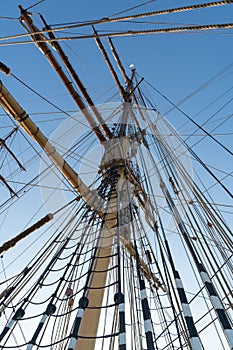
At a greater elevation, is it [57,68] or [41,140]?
[57,68]

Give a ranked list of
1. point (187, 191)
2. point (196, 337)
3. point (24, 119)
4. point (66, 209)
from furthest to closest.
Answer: point (66, 209), point (24, 119), point (187, 191), point (196, 337)

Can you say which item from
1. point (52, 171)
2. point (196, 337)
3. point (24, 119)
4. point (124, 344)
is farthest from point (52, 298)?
point (52, 171)

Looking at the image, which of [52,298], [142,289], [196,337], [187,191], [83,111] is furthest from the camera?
[83,111]

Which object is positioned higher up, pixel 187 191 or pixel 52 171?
pixel 52 171

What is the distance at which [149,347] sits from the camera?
5.67 ft

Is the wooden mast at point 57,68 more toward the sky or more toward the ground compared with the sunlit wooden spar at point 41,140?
more toward the sky

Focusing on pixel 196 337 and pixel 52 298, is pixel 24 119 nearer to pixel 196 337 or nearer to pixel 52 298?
pixel 52 298

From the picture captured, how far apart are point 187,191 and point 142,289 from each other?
1.73 m

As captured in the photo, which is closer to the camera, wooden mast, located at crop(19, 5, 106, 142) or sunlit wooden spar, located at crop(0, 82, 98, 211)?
sunlit wooden spar, located at crop(0, 82, 98, 211)

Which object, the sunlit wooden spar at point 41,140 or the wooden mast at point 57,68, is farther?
the wooden mast at point 57,68

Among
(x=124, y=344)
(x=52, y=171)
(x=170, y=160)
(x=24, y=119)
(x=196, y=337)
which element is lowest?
(x=196, y=337)

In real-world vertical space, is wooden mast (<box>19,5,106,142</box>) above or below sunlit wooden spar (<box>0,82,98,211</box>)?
above

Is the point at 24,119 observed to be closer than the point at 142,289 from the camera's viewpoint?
No

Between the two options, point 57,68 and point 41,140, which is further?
point 57,68
